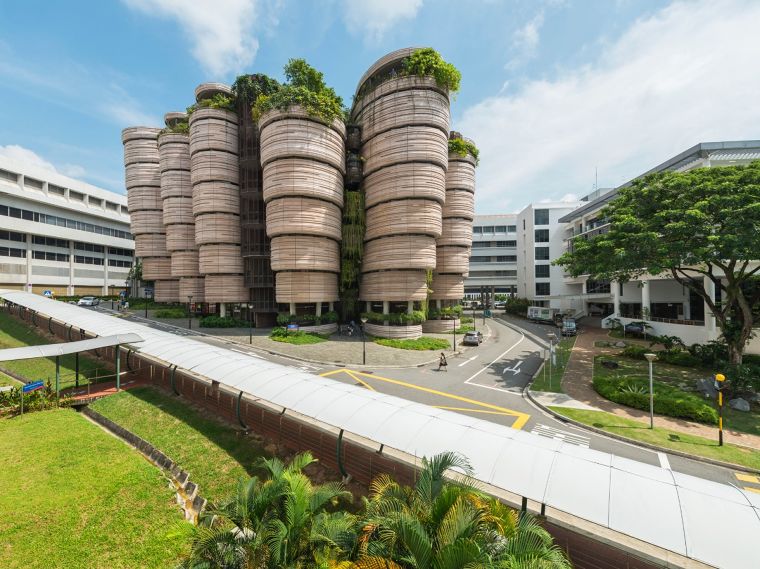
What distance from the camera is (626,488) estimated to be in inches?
258

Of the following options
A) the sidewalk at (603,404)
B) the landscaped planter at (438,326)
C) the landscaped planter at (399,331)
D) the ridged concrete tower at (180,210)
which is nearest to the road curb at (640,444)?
the sidewalk at (603,404)

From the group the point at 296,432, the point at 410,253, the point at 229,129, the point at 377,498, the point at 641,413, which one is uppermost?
the point at 229,129

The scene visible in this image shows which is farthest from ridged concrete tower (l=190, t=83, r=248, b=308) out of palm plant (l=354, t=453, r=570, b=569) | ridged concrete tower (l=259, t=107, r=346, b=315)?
palm plant (l=354, t=453, r=570, b=569)

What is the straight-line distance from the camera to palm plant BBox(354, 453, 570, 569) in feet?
15.7

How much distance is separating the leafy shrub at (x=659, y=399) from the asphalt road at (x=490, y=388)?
444 cm

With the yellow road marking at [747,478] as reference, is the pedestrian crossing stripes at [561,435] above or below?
above

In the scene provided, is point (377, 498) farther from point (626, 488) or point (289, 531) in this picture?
point (626, 488)

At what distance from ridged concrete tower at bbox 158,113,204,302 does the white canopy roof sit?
47224 millimetres

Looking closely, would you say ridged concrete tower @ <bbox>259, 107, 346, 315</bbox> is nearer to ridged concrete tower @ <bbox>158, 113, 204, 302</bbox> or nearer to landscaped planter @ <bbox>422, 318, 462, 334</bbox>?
landscaped planter @ <bbox>422, 318, 462, 334</bbox>

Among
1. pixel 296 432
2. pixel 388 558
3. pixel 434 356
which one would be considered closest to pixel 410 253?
pixel 434 356

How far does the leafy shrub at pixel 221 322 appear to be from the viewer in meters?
41.2

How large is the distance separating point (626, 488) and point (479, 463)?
3.02 m

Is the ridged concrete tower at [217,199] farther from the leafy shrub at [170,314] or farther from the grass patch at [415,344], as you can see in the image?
the grass patch at [415,344]

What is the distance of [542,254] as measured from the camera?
67.4 metres
